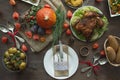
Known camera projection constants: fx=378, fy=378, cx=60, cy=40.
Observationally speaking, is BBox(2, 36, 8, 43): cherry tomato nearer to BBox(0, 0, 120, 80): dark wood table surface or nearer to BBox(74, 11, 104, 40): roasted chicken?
BBox(0, 0, 120, 80): dark wood table surface

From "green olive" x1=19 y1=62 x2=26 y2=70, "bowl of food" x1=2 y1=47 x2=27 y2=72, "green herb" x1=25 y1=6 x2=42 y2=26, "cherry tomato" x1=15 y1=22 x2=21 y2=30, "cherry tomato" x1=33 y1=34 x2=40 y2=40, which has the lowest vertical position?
"green olive" x1=19 y1=62 x2=26 y2=70

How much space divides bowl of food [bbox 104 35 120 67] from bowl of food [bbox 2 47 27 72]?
14.3 inches

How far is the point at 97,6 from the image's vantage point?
5.67 feet

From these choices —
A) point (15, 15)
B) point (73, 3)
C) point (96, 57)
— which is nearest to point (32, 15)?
point (15, 15)

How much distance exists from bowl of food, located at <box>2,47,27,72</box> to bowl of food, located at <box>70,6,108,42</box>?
0.85 ft

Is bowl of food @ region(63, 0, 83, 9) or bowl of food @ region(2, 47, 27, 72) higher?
bowl of food @ region(63, 0, 83, 9)

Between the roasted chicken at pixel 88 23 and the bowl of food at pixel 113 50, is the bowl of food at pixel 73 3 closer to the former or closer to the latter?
the roasted chicken at pixel 88 23

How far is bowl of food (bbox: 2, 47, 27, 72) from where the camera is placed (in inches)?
63.8

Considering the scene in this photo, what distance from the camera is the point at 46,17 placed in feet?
5.28

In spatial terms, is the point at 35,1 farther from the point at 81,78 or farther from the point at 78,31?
the point at 81,78

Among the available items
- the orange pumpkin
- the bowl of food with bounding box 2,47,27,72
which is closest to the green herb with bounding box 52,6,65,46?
the orange pumpkin

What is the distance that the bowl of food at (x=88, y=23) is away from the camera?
167cm

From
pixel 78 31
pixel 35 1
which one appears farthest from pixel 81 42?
pixel 35 1

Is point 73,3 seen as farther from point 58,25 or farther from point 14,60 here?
point 14,60
